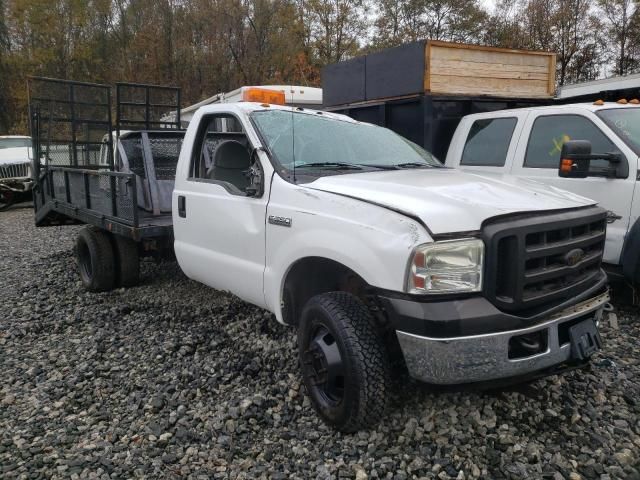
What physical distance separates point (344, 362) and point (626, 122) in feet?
12.0

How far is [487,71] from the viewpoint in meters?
6.62

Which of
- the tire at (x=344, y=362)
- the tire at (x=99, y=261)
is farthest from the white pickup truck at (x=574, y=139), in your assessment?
the tire at (x=99, y=261)

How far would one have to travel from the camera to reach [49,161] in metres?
7.46

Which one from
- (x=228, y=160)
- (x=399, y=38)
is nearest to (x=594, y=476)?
(x=228, y=160)

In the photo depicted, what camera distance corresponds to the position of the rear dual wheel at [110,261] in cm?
550

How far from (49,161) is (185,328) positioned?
436 centimetres

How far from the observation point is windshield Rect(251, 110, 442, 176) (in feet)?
11.7

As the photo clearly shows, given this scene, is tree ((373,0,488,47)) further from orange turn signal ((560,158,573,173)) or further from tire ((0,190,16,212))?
orange turn signal ((560,158,573,173))

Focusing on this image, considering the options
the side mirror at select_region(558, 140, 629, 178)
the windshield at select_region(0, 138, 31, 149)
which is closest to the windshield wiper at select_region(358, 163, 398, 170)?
the side mirror at select_region(558, 140, 629, 178)

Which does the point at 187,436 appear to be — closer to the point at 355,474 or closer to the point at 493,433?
the point at 355,474

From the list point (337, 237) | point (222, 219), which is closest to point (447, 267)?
point (337, 237)

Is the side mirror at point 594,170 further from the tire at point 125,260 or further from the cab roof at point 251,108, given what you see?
the tire at point 125,260

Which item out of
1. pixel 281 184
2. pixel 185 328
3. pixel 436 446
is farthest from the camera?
pixel 185 328

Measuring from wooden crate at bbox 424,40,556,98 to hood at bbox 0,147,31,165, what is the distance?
40.9 ft
